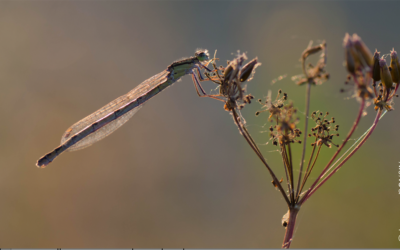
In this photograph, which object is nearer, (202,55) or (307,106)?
(307,106)

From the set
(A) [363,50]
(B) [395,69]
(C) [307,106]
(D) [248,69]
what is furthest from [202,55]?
(A) [363,50]

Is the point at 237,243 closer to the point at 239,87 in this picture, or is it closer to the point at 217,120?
the point at 217,120

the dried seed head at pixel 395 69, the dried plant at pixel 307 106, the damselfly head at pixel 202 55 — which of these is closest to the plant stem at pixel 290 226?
the dried plant at pixel 307 106

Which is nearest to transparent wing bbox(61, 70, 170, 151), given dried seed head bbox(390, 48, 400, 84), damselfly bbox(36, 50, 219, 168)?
damselfly bbox(36, 50, 219, 168)

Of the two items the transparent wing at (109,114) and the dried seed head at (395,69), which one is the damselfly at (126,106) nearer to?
the transparent wing at (109,114)

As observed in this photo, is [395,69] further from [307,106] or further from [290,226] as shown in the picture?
[290,226]

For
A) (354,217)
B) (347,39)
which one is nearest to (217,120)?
(354,217)
